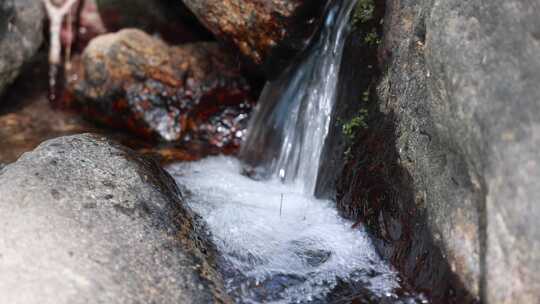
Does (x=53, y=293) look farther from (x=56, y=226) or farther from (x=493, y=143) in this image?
(x=493, y=143)

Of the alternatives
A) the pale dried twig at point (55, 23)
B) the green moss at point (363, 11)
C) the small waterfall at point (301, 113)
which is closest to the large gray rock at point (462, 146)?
the green moss at point (363, 11)

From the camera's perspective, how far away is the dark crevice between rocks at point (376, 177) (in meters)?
3.26

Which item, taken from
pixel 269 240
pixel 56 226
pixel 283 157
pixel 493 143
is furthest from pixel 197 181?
pixel 493 143

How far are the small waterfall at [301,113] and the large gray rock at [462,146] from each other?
33.5 inches

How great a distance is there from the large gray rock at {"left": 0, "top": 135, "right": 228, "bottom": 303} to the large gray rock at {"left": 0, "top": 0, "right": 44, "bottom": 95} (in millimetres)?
2794

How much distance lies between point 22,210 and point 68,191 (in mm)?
268

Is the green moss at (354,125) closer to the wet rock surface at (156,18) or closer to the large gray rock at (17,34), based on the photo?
the wet rock surface at (156,18)

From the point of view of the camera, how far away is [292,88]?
17.8ft

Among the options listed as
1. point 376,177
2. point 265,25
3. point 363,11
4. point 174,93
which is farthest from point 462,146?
point 174,93

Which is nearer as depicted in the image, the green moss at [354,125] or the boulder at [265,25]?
the green moss at [354,125]

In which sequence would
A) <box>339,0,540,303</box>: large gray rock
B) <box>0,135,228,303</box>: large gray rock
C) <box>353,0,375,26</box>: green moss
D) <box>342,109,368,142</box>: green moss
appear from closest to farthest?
<box>339,0,540,303</box>: large gray rock
<box>0,135,228,303</box>: large gray rock
<box>342,109,368,142</box>: green moss
<box>353,0,375,26</box>: green moss

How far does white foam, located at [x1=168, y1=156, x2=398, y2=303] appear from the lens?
3562mm

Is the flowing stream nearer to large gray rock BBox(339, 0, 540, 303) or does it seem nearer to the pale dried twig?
large gray rock BBox(339, 0, 540, 303)

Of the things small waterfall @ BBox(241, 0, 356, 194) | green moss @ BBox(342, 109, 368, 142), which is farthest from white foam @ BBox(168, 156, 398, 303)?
green moss @ BBox(342, 109, 368, 142)
